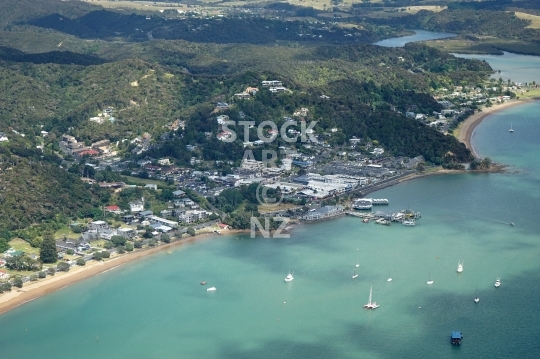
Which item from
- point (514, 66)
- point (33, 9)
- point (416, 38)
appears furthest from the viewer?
point (33, 9)

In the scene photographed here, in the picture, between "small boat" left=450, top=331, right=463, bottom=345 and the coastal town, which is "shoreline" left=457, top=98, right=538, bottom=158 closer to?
the coastal town

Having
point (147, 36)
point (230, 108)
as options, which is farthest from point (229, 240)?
point (147, 36)

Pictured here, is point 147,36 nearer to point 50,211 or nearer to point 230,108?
point 230,108

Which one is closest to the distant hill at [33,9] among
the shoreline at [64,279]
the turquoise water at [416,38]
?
the turquoise water at [416,38]

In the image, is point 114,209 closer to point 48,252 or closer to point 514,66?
point 48,252

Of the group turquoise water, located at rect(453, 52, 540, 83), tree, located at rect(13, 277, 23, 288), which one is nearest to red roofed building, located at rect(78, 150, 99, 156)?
tree, located at rect(13, 277, 23, 288)

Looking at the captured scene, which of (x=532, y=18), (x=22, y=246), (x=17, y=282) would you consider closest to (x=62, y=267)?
(x=17, y=282)

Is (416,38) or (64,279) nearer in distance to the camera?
(64,279)
